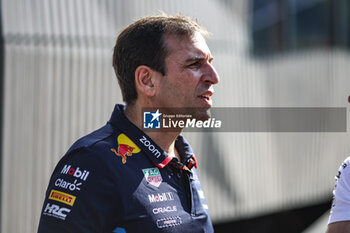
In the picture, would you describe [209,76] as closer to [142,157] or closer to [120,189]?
[142,157]

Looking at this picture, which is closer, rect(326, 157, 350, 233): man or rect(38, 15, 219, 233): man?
rect(38, 15, 219, 233): man

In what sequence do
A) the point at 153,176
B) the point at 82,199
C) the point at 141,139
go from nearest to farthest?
the point at 82,199 < the point at 153,176 < the point at 141,139

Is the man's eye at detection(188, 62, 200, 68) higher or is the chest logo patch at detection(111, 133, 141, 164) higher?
the man's eye at detection(188, 62, 200, 68)

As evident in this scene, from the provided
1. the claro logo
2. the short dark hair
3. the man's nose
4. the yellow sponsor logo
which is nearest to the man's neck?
the short dark hair

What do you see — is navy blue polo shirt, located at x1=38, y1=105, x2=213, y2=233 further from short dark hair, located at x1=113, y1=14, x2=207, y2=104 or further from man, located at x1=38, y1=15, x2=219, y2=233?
short dark hair, located at x1=113, y1=14, x2=207, y2=104

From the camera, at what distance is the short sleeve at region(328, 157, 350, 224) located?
2.45 metres

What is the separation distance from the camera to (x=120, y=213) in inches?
87.4

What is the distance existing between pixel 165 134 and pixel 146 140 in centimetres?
15

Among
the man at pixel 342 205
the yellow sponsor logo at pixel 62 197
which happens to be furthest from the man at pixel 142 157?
the man at pixel 342 205

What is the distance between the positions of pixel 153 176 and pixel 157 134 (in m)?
0.28

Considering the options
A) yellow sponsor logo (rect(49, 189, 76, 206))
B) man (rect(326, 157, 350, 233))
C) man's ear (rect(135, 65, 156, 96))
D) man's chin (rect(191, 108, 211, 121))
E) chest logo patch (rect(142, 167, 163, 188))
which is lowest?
man (rect(326, 157, 350, 233))

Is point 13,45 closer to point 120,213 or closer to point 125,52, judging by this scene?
point 125,52

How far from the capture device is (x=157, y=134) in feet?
8.66

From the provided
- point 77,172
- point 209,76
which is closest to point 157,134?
point 209,76
